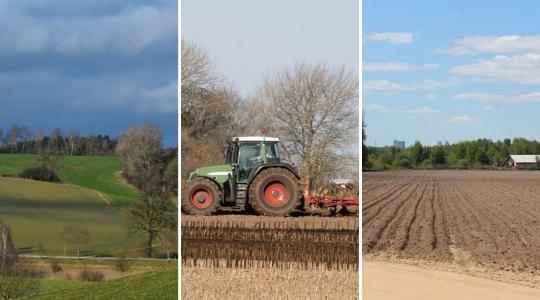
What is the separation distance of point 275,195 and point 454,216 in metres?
2.09

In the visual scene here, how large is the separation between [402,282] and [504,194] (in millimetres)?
1553

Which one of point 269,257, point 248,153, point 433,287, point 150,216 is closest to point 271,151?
point 248,153

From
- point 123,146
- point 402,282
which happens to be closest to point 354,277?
point 402,282

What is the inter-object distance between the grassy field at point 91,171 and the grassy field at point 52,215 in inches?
4.0

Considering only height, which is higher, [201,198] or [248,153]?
[248,153]

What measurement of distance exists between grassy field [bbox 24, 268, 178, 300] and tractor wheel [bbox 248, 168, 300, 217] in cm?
128

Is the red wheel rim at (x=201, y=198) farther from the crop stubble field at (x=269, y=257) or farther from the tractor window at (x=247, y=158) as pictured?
the tractor window at (x=247, y=158)

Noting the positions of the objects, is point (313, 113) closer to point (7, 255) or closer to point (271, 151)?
point (271, 151)

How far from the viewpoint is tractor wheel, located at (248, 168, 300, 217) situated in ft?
25.2

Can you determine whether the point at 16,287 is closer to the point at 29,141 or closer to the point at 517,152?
the point at 29,141

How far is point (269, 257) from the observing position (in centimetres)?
765

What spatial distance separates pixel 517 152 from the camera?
8023 millimetres

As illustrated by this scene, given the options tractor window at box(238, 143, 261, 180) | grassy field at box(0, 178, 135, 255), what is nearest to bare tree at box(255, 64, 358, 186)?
tractor window at box(238, 143, 261, 180)

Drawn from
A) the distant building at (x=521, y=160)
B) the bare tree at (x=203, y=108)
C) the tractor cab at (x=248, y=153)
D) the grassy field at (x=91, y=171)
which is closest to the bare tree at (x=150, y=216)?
the grassy field at (x=91, y=171)
